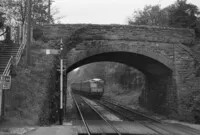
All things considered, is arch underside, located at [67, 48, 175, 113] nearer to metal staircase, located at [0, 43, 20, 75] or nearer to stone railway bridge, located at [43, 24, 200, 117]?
stone railway bridge, located at [43, 24, 200, 117]

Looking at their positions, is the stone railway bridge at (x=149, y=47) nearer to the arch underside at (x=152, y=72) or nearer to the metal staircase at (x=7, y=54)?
the arch underside at (x=152, y=72)

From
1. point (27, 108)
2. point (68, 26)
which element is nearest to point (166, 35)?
point (68, 26)

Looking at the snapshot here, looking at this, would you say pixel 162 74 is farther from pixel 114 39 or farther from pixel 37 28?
pixel 37 28

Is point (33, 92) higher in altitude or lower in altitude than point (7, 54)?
lower

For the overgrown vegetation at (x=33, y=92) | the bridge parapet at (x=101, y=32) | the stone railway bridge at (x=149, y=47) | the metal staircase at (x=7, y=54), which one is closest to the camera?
the overgrown vegetation at (x=33, y=92)

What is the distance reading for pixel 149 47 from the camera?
20.6 meters

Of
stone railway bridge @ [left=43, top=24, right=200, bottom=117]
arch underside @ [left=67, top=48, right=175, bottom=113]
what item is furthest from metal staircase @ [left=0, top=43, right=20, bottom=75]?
arch underside @ [left=67, top=48, right=175, bottom=113]

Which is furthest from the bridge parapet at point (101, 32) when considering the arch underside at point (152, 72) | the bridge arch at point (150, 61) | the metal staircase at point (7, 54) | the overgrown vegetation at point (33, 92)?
the metal staircase at point (7, 54)

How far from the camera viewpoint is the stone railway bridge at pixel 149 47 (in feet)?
65.8

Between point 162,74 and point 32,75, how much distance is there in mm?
10416

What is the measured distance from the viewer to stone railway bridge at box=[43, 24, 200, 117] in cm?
2005

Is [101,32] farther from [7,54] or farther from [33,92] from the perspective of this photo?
[33,92]

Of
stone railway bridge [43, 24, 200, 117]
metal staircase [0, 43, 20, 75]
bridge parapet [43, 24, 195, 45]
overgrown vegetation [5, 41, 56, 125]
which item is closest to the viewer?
overgrown vegetation [5, 41, 56, 125]

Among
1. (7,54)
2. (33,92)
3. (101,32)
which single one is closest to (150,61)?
(101,32)
